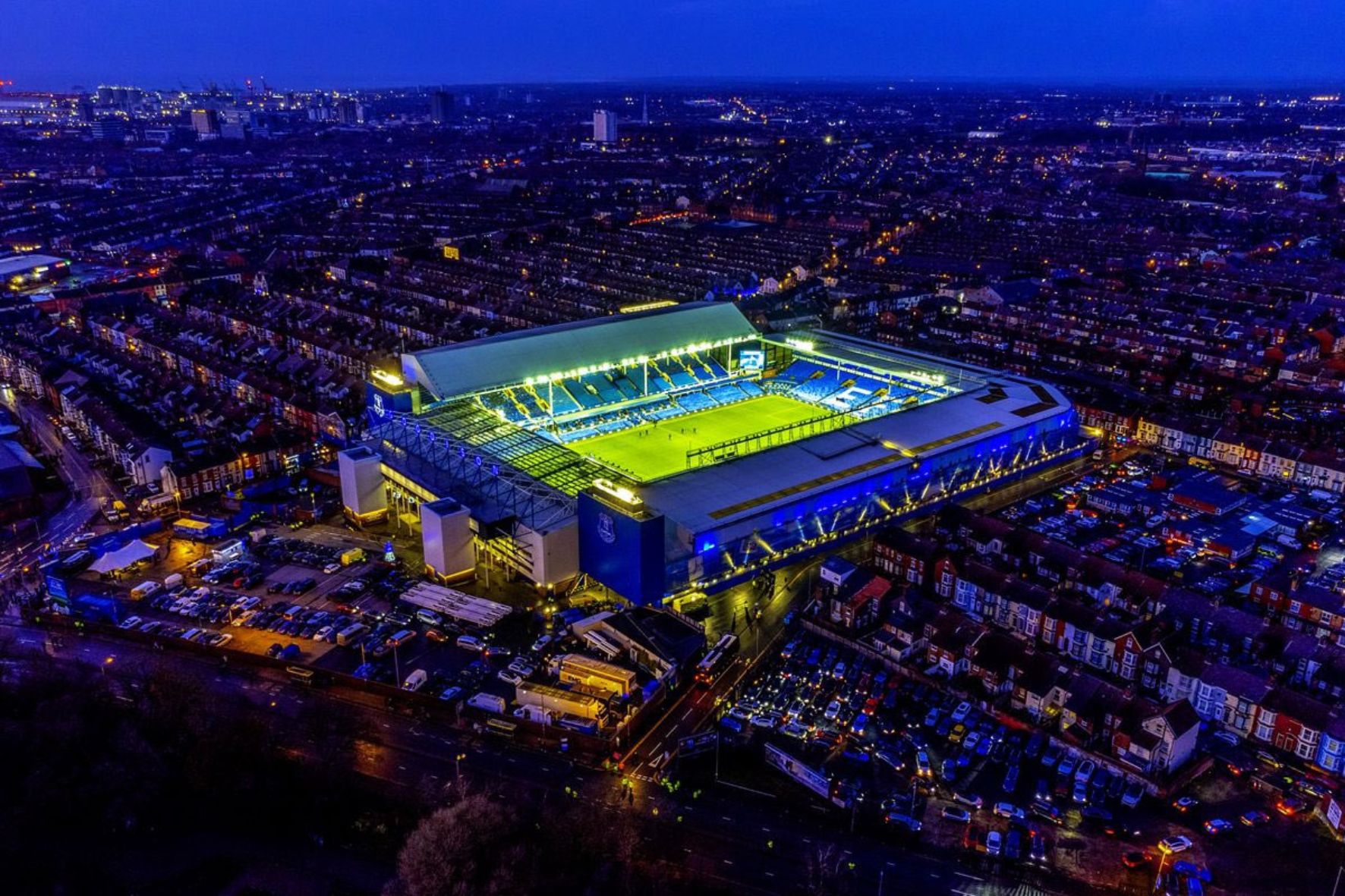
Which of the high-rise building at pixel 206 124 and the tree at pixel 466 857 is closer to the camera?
the tree at pixel 466 857

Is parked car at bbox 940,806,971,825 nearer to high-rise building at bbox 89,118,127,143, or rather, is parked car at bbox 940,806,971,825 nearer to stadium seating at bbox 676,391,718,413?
stadium seating at bbox 676,391,718,413

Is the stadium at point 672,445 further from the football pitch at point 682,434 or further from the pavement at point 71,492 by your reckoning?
the pavement at point 71,492

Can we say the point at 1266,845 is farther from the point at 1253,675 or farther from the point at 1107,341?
the point at 1107,341

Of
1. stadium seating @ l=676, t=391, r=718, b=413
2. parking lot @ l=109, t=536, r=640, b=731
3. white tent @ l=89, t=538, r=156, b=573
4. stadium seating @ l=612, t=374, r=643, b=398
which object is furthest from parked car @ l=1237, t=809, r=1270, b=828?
white tent @ l=89, t=538, r=156, b=573

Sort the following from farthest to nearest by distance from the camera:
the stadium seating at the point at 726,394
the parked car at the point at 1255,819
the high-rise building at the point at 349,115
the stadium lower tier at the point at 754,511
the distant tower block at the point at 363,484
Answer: the high-rise building at the point at 349,115
the stadium seating at the point at 726,394
the distant tower block at the point at 363,484
the stadium lower tier at the point at 754,511
the parked car at the point at 1255,819

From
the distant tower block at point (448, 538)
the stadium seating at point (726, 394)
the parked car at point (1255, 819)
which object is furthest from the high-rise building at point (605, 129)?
the parked car at point (1255, 819)

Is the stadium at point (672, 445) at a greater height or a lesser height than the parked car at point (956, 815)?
greater
